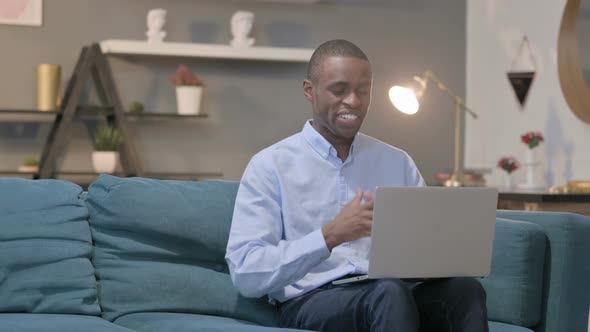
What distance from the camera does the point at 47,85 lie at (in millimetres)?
4883

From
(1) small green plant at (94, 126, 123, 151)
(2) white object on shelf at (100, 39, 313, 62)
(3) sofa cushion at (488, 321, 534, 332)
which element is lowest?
(3) sofa cushion at (488, 321, 534, 332)

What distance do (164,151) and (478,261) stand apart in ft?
10.8

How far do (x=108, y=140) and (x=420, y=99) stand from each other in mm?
Answer: 1801

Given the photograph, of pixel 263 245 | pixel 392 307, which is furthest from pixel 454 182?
pixel 392 307

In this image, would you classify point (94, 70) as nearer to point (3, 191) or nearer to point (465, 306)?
point (3, 191)

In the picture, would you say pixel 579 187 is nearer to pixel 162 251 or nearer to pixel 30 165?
pixel 162 251

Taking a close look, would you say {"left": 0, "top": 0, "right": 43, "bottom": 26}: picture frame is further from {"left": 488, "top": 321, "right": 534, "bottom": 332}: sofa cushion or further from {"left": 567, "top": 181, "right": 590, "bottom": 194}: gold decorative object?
{"left": 488, "top": 321, "right": 534, "bottom": 332}: sofa cushion

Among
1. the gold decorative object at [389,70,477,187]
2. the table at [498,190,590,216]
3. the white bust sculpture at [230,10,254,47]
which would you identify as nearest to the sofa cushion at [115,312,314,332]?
the gold decorative object at [389,70,477,187]

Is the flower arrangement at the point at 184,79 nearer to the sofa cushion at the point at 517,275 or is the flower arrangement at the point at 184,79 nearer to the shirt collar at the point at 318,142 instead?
the shirt collar at the point at 318,142

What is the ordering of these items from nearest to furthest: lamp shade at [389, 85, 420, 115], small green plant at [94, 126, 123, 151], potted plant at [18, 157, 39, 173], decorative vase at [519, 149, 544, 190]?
lamp shade at [389, 85, 420, 115] < decorative vase at [519, 149, 544, 190] < potted plant at [18, 157, 39, 173] < small green plant at [94, 126, 123, 151]

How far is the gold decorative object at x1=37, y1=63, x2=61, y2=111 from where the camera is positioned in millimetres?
4879

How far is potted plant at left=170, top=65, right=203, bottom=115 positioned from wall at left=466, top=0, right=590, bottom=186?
66.4 inches

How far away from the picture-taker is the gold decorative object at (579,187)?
3914 millimetres

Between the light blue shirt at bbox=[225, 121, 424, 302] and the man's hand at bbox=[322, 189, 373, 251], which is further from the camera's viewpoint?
the light blue shirt at bbox=[225, 121, 424, 302]
